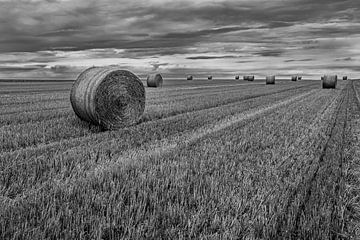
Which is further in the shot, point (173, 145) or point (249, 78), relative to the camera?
point (249, 78)

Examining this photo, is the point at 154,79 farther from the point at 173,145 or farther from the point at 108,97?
the point at 173,145

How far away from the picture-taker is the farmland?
3152 mm

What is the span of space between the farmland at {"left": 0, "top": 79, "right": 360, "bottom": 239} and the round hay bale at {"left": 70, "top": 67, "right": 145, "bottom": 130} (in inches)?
33.9

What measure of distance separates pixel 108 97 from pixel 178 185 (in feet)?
19.4

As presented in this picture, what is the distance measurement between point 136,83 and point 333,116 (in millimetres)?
7397

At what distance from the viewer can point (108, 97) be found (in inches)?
379

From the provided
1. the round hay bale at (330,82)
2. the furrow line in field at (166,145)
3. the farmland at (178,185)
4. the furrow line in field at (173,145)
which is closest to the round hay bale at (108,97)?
the farmland at (178,185)

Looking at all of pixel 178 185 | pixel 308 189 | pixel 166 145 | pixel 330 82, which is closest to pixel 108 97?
pixel 166 145

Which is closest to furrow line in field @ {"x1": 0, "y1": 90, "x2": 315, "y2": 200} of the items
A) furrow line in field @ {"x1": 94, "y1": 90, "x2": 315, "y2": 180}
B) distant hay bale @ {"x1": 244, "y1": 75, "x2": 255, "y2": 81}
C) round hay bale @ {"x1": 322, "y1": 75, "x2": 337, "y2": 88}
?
furrow line in field @ {"x1": 94, "y1": 90, "x2": 315, "y2": 180}

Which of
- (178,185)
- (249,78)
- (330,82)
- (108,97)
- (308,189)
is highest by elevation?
(249,78)

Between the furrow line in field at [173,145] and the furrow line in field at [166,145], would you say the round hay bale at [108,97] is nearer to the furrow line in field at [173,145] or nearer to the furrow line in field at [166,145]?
the furrow line in field at [166,145]

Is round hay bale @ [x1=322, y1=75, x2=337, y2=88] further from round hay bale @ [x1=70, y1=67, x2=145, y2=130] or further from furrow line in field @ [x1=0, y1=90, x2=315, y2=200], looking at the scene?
round hay bale @ [x1=70, y1=67, x2=145, y2=130]

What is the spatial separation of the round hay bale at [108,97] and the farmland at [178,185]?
86cm

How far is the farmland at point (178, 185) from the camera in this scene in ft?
10.3
